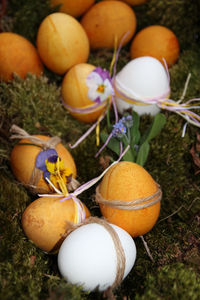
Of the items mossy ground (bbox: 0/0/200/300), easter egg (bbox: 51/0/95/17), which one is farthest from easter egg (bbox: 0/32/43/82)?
easter egg (bbox: 51/0/95/17)

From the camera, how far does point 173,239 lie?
1.00m

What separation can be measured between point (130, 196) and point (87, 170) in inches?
11.3

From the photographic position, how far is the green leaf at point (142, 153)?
113cm

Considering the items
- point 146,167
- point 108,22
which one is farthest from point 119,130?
point 108,22

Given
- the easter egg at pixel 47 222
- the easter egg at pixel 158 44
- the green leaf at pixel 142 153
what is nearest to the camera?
the easter egg at pixel 47 222

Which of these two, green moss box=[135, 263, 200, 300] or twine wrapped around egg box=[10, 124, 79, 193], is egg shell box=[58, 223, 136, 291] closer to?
green moss box=[135, 263, 200, 300]

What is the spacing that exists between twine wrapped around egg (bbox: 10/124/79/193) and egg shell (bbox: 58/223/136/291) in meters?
0.23

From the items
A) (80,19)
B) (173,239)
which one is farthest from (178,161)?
(80,19)

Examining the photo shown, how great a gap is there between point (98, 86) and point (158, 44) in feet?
1.10

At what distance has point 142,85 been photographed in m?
1.18

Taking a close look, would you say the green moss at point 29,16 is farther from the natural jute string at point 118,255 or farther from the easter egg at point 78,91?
the natural jute string at point 118,255

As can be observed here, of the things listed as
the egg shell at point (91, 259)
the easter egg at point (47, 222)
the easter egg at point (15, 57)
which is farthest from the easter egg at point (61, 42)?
the egg shell at point (91, 259)

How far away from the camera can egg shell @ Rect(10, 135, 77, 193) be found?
105cm

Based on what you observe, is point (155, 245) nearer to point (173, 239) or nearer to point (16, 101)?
point (173, 239)
